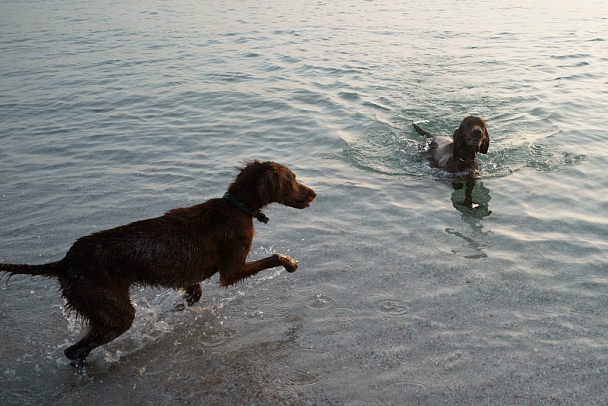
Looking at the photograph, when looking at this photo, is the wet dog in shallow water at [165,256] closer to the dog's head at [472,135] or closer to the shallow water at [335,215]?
the shallow water at [335,215]

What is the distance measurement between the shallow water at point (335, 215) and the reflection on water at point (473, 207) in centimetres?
4

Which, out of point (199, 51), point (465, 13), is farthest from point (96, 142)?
point (465, 13)

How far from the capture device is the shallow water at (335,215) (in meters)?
4.62

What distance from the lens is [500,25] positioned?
2173cm

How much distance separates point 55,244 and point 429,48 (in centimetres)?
1388

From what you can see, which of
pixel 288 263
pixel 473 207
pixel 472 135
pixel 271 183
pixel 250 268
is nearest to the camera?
pixel 271 183

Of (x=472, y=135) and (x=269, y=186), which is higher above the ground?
(x=269, y=186)

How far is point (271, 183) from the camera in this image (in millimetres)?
5070

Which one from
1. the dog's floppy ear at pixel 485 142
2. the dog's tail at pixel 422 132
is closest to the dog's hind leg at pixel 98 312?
the dog's floppy ear at pixel 485 142

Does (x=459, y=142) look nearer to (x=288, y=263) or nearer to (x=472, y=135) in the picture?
(x=472, y=135)

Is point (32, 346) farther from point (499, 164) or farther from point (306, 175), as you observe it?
Answer: point (499, 164)

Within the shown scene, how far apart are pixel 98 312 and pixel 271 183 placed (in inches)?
69.7

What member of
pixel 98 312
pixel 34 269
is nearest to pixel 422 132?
pixel 98 312

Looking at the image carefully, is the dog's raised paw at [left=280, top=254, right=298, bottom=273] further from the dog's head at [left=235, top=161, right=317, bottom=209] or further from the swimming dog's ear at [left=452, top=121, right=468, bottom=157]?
the swimming dog's ear at [left=452, top=121, right=468, bottom=157]
